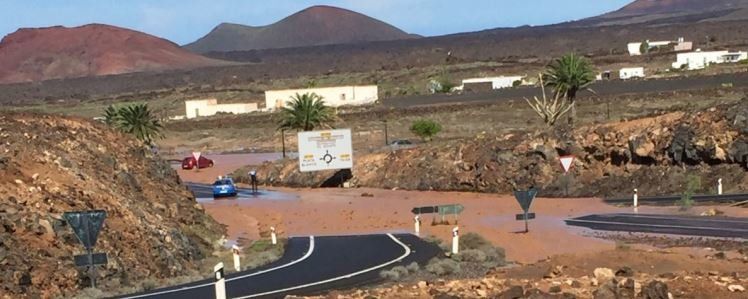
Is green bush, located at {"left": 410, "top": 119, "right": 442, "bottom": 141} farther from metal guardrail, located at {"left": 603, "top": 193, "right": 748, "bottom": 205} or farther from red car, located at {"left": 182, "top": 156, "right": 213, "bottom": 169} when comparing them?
metal guardrail, located at {"left": 603, "top": 193, "right": 748, "bottom": 205}

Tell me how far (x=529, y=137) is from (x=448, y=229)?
24249 mm

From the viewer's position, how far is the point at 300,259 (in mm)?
33906

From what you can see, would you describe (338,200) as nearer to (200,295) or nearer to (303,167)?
(303,167)

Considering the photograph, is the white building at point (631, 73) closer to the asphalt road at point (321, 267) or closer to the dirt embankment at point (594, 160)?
the dirt embankment at point (594, 160)

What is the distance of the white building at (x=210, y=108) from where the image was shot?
160m

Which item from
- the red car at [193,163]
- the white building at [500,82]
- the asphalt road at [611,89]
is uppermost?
the white building at [500,82]

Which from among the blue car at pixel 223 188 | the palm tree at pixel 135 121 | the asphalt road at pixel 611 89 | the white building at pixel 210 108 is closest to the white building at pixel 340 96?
the white building at pixel 210 108

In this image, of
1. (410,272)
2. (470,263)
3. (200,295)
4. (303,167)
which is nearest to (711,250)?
(470,263)

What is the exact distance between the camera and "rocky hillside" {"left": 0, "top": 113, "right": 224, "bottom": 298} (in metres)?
27.9

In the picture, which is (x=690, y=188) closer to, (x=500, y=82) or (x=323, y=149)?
(x=323, y=149)

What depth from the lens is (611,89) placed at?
126375mm

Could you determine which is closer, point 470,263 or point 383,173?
point 470,263

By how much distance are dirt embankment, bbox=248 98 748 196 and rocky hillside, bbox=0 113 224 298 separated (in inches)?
933

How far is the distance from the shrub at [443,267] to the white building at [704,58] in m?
130
